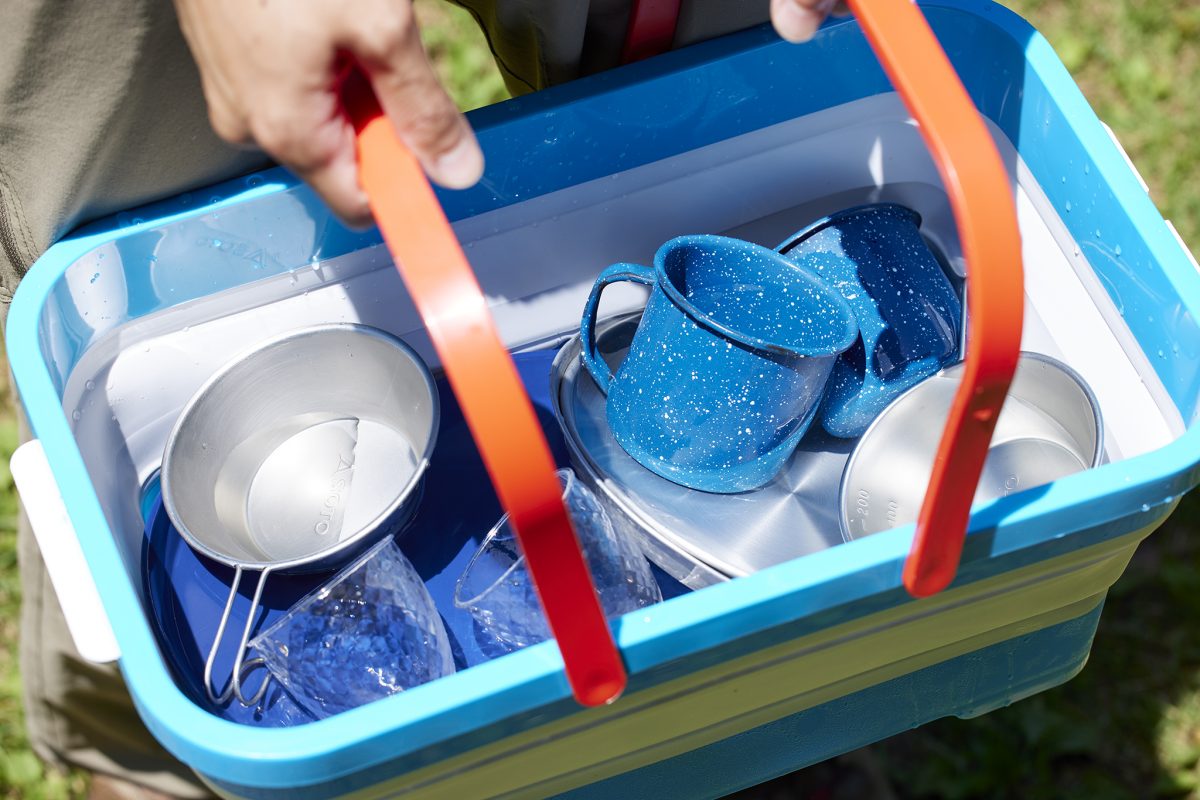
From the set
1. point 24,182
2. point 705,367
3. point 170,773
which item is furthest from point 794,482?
point 170,773

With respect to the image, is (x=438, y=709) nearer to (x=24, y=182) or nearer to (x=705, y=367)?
(x=705, y=367)

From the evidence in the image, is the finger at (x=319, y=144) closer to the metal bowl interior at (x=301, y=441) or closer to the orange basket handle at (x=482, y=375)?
the orange basket handle at (x=482, y=375)

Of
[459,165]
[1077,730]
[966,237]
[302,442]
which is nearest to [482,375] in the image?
[459,165]

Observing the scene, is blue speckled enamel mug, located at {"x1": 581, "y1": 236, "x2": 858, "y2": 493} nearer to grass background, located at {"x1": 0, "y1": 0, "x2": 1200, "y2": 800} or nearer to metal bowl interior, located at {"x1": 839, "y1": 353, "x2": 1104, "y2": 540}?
metal bowl interior, located at {"x1": 839, "y1": 353, "x2": 1104, "y2": 540}

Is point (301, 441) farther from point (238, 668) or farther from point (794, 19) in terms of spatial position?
point (794, 19)

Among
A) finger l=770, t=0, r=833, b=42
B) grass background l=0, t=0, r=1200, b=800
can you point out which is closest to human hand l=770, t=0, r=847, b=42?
finger l=770, t=0, r=833, b=42

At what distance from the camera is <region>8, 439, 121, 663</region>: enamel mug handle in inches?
29.6

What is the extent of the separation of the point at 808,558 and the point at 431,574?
38cm

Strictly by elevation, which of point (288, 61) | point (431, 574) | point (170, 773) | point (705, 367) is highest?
point (288, 61)

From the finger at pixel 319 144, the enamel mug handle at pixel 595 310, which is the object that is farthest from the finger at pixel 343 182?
the enamel mug handle at pixel 595 310

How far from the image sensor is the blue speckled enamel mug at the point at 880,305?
968mm

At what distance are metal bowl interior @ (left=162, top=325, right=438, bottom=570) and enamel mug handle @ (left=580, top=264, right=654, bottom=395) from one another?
136mm

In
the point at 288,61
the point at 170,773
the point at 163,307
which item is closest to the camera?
the point at 288,61

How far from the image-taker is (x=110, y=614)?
0.73 m
